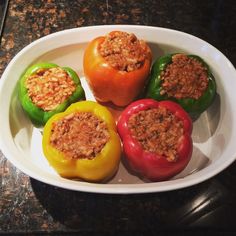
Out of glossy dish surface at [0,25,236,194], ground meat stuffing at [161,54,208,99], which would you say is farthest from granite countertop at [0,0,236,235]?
ground meat stuffing at [161,54,208,99]

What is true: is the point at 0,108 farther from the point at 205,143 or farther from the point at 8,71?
the point at 205,143

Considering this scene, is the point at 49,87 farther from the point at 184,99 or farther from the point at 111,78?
the point at 184,99

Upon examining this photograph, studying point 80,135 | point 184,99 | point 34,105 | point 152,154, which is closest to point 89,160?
point 80,135

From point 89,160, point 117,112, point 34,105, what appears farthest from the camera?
point 117,112

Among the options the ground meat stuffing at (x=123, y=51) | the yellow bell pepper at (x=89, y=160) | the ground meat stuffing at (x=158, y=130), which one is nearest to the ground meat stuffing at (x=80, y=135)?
the yellow bell pepper at (x=89, y=160)

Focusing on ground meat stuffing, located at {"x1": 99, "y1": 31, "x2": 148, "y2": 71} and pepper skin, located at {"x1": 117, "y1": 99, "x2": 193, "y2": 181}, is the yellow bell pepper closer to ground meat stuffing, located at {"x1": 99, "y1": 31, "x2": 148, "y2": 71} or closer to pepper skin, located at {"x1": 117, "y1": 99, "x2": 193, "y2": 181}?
pepper skin, located at {"x1": 117, "y1": 99, "x2": 193, "y2": 181}

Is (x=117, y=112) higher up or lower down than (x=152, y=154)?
lower down
